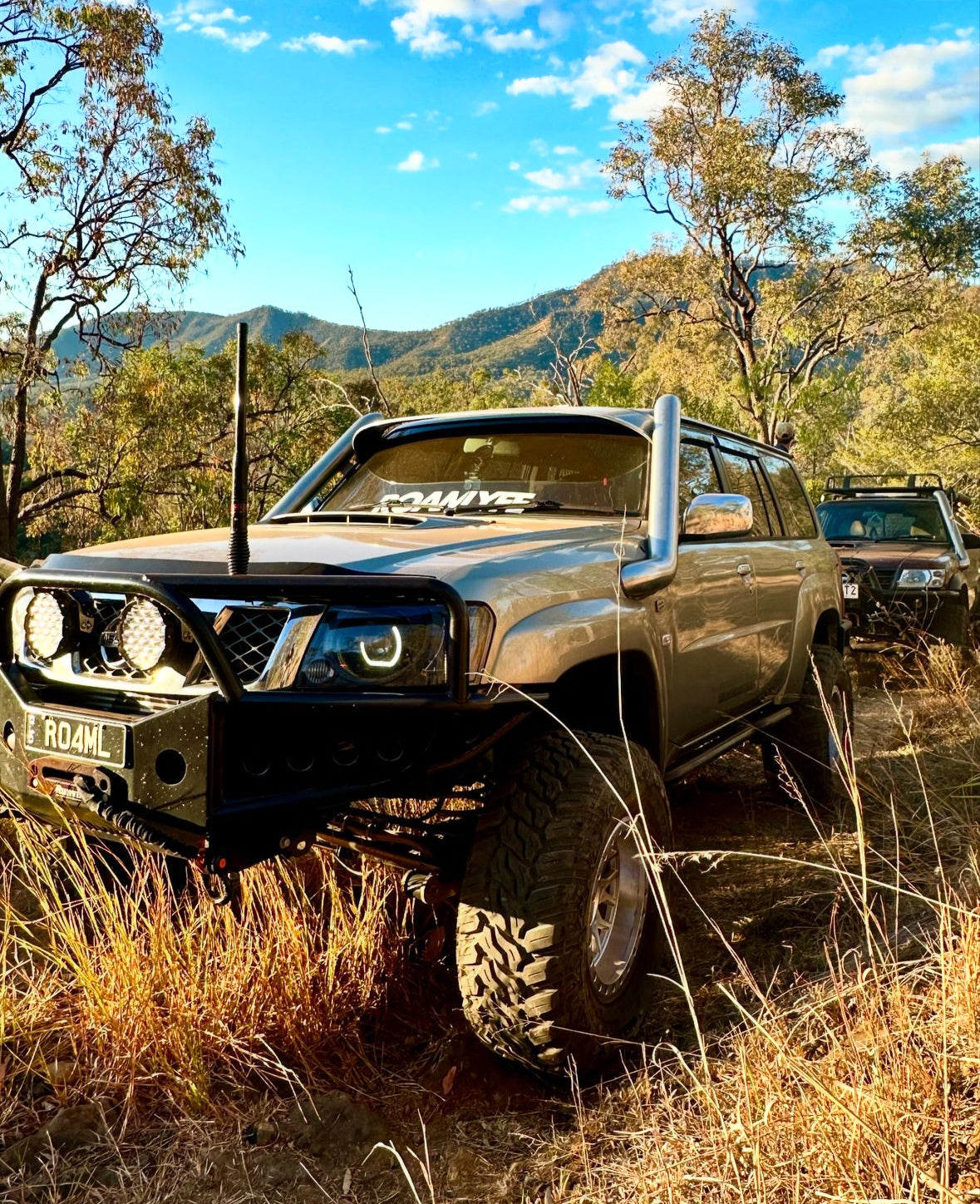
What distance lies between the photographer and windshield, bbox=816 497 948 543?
32.5ft

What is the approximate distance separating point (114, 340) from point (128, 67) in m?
3.84

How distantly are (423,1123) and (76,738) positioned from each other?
1205 mm

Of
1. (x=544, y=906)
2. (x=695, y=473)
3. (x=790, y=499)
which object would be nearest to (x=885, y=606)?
(x=790, y=499)

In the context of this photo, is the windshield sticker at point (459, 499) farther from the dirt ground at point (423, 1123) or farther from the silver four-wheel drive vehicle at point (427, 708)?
the dirt ground at point (423, 1123)

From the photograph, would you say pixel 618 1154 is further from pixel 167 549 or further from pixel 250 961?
pixel 167 549

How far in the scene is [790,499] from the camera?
5.41m

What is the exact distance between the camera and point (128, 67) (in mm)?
14719

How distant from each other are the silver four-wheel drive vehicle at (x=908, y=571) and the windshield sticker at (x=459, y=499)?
498 cm

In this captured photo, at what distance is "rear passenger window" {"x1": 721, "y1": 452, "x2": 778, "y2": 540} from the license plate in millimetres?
2955

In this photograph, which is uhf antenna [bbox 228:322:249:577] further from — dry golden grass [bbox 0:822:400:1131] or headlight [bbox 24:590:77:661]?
dry golden grass [bbox 0:822:400:1131]

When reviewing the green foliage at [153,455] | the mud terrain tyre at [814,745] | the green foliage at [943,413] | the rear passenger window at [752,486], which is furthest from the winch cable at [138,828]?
the green foliage at [943,413]

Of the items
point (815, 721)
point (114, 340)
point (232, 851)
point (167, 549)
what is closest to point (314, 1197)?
point (232, 851)

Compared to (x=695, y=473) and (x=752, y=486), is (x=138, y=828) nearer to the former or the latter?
(x=695, y=473)

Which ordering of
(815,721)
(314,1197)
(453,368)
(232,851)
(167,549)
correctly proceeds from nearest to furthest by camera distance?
1. (232,851)
2. (314,1197)
3. (167,549)
4. (815,721)
5. (453,368)
